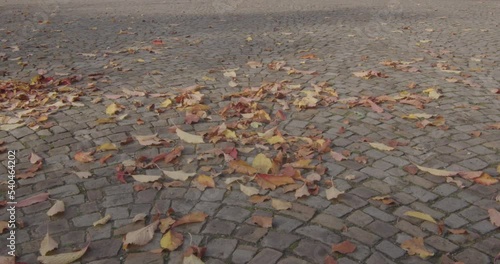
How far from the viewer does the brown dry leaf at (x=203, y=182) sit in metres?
2.96

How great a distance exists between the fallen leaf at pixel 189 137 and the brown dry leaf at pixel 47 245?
1.32 meters

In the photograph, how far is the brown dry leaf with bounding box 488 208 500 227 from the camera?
8.53ft

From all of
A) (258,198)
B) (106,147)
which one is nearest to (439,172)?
(258,198)

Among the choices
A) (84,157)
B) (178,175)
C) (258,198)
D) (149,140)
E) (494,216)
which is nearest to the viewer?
(494,216)

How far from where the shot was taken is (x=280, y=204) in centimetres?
274

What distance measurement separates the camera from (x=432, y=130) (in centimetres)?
377

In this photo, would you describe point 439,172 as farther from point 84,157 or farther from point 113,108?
point 113,108

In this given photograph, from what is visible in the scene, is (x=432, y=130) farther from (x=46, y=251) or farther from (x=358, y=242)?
(x=46, y=251)

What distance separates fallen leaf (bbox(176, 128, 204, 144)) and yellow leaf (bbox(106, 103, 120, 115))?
0.76 m

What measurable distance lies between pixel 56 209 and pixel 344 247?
1547 mm

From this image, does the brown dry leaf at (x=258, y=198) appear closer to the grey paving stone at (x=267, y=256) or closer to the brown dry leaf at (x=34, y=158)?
the grey paving stone at (x=267, y=256)

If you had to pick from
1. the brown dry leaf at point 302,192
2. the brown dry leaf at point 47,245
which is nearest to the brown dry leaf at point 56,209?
the brown dry leaf at point 47,245

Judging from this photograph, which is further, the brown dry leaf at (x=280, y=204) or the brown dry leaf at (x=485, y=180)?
the brown dry leaf at (x=485, y=180)

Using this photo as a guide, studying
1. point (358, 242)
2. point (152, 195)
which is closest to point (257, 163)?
point (152, 195)
